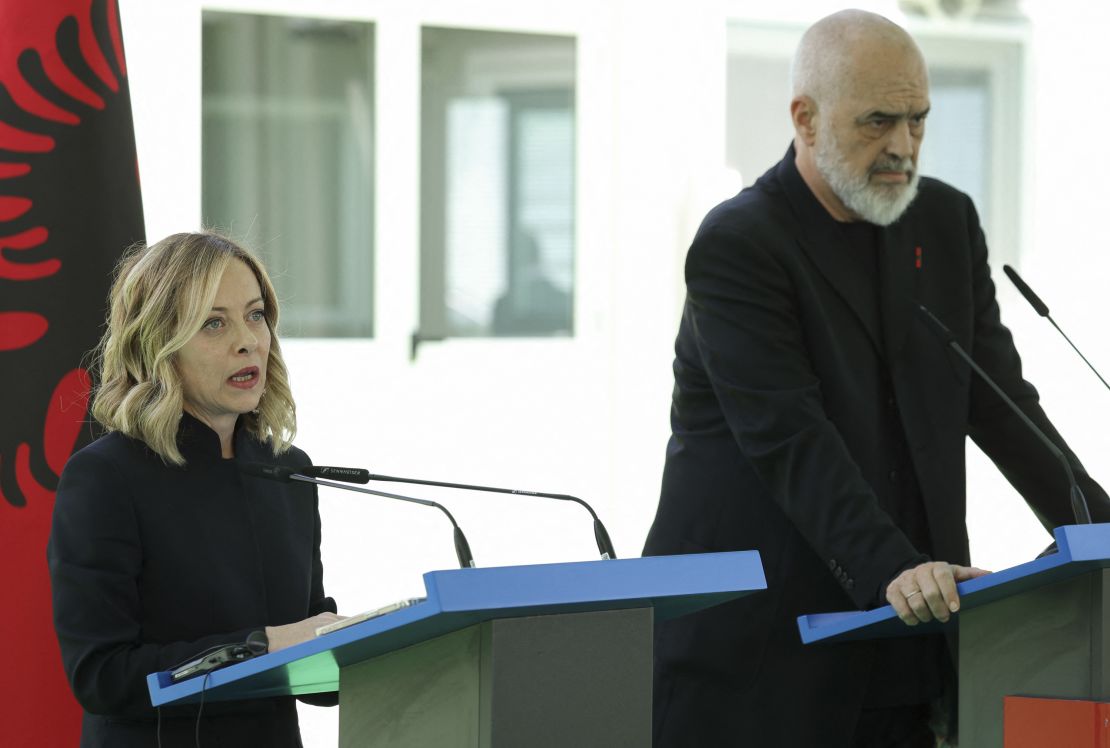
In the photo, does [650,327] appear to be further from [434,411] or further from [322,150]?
[322,150]

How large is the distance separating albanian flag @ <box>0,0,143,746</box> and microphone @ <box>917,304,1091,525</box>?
1.47m

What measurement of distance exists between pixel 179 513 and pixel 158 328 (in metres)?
0.26

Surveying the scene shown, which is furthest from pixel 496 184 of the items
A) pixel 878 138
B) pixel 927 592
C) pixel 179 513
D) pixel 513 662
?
pixel 513 662

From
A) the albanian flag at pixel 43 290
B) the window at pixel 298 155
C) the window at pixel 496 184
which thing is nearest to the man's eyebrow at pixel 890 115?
the albanian flag at pixel 43 290

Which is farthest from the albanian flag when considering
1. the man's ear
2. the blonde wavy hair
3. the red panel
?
the red panel

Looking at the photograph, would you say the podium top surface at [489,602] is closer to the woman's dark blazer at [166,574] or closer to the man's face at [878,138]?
the woman's dark blazer at [166,574]

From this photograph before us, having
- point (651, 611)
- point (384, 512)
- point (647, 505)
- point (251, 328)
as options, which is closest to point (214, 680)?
point (651, 611)

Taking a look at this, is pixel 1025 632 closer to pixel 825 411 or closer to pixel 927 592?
pixel 927 592

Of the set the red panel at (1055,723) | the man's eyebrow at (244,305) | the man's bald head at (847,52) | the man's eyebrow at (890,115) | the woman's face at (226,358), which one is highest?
the man's bald head at (847,52)

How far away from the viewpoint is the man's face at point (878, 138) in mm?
2488

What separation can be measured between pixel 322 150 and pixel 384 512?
140cm

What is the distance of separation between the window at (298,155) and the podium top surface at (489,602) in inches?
163

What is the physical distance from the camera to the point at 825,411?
244 cm

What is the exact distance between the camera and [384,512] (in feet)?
19.5
